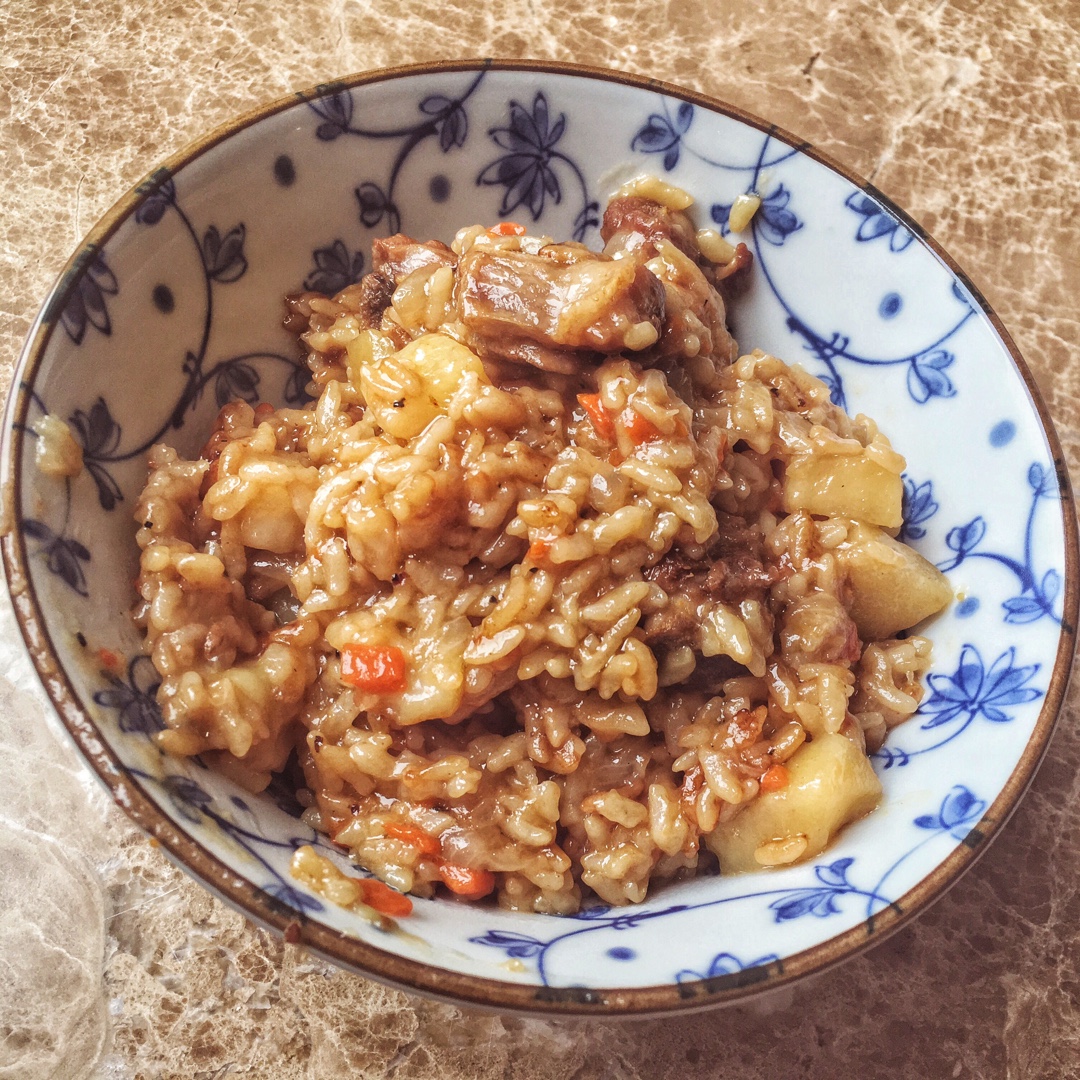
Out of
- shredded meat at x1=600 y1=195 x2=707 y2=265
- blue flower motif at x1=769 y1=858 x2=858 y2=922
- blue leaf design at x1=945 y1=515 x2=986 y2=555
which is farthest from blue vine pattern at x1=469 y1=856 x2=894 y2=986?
shredded meat at x1=600 y1=195 x2=707 y2=265

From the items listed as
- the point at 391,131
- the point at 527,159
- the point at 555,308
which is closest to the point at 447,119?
the point at 391,131

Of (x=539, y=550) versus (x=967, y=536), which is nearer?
(x=539, y=550)

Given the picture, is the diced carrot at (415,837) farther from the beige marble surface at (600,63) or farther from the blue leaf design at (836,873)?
the blue leaf design at (836,873)

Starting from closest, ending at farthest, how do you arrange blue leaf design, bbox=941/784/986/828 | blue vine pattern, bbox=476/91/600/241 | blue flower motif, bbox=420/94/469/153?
blue leaf design, bbox=941/784/986/828
blue flower motif, bbox=420/94/469/153
blue vine pattern, bbox=476/91/600/241

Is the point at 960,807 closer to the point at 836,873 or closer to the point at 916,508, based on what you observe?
the point at 836,873

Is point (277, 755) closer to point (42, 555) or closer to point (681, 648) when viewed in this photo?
point (42, 555)

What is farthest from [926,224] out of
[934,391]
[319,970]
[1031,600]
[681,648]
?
[319,970]

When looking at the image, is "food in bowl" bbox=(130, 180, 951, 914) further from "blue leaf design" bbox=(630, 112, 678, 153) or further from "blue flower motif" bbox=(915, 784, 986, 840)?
"blue leaf design" bbox=(630, 112, 678, 153)

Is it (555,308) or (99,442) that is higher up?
(555,308)
